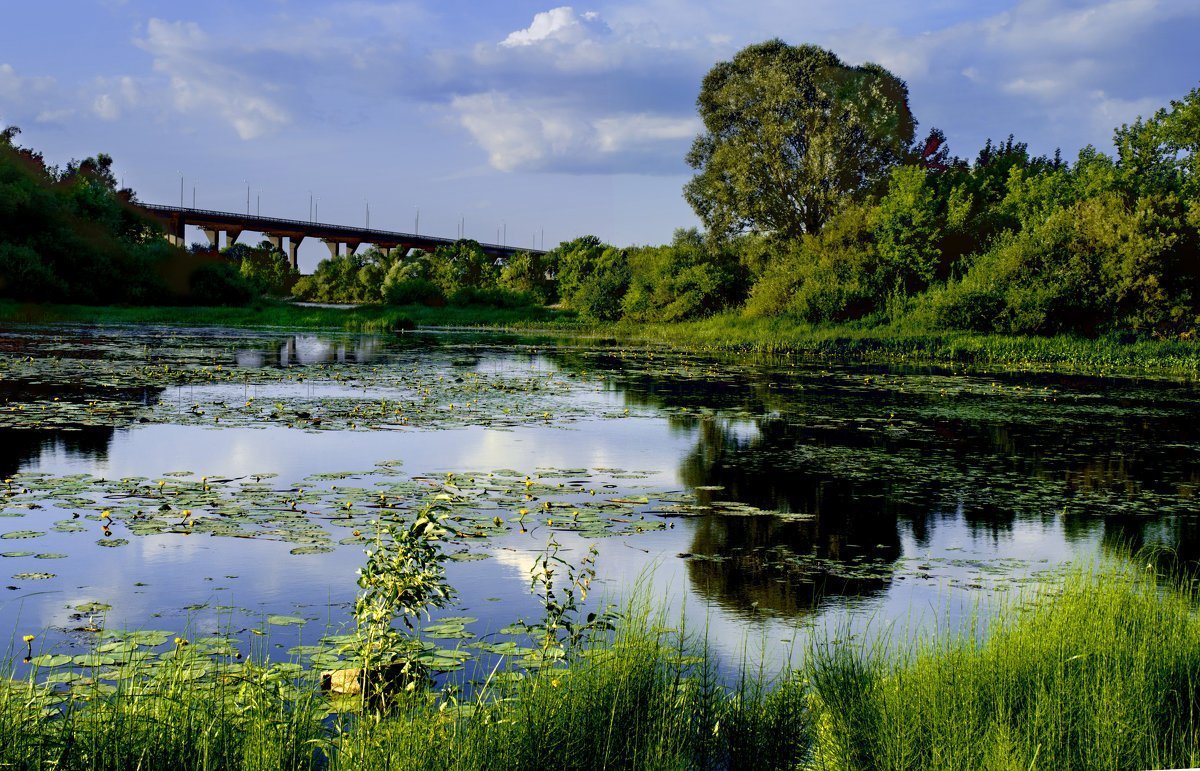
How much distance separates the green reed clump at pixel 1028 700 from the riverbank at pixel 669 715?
0.01 m

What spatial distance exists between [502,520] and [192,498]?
3.41 meters

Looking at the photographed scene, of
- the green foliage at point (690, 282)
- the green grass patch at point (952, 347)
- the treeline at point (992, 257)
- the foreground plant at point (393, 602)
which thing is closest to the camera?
the foreground plant at point (393, 602)

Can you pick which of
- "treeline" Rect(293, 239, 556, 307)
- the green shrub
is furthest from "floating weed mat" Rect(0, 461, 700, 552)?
"treeline" Rect(293, 239, 556, 307)

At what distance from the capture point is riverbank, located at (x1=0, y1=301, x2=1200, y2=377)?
3669 cm

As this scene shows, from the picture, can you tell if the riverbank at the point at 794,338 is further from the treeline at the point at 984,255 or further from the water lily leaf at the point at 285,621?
the water lily leaf at the point at 285,621

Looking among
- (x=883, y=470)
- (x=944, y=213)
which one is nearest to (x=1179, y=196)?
(x=944, y=213)

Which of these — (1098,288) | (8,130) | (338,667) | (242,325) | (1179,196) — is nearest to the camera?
(338,667)

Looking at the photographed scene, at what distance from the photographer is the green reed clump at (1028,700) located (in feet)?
15.8

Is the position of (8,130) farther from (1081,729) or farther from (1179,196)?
(1081,729)

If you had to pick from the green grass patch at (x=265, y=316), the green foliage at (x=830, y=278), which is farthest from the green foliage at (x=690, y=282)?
the green grass patch at (x=265, y=316)

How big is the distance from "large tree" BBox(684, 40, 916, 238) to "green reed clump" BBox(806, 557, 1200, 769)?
1856 inches

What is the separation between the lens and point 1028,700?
5148 mm

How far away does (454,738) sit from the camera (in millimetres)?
4410

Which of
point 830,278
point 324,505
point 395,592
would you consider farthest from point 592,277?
point 395,592
